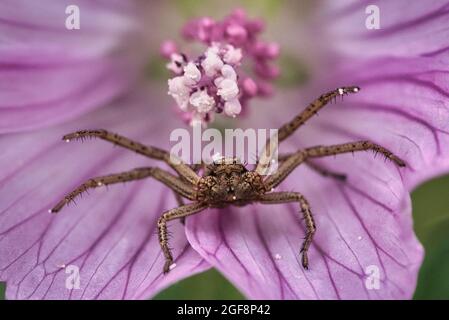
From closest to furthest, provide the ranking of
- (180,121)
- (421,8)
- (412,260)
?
1. (412,260)
2. (421,8)
3. (180,121)

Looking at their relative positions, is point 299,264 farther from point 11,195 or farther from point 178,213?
point 11,195

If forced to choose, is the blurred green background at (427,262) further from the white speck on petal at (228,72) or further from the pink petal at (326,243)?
the white speck on petal at (228,72)

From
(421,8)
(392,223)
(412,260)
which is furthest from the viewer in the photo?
(421,8)

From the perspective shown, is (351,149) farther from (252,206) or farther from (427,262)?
(427,262)

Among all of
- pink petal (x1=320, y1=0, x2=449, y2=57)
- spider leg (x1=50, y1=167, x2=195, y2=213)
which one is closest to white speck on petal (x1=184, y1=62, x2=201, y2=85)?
spider leg (x1=50, y1=167, x2=195, y2=213)

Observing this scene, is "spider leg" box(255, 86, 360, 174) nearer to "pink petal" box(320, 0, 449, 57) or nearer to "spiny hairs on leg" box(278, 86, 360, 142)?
"spiny hairs on leg" box(278, 86, 360, 142)

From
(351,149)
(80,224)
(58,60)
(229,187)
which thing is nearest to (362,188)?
(351,149)

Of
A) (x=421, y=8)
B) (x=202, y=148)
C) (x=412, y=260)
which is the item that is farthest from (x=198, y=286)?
(x=421, y=8)
